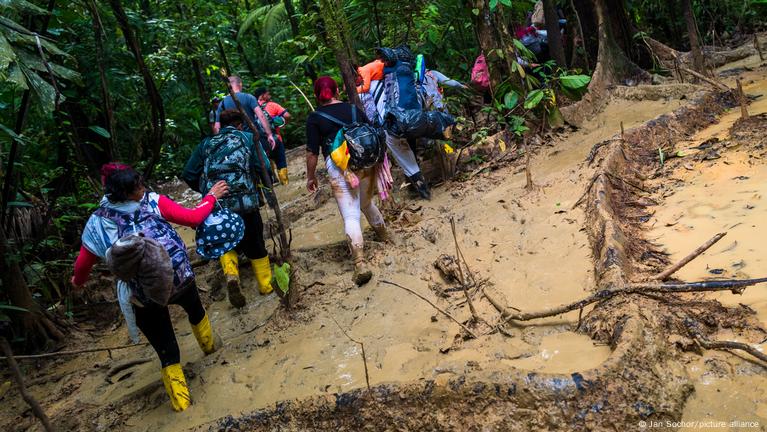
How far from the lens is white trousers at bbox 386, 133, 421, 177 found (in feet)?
20.1

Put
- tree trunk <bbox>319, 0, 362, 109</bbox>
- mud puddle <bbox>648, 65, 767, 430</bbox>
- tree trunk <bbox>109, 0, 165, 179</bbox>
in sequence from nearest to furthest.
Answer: mud puddle <bbox>648, 65, 767, 430</bbox>, tree trunk <bbox>319, 0, 362, 109</bbox>, tree trunk <bbox>109, 0, 165, 179</bbox>

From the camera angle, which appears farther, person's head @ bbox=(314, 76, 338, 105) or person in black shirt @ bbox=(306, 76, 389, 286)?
person's head @ bbox=(314, 76, 338, 105)

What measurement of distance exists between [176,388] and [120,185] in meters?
1.40

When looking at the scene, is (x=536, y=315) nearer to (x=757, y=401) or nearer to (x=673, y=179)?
(x=757, y=401)

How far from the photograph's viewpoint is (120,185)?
11.4ft

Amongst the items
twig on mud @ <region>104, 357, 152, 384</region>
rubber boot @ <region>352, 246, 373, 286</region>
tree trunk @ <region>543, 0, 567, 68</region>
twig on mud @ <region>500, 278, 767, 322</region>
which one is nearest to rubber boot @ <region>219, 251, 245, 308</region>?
twig on mud @ <region>104, 357, 152, 384</region>

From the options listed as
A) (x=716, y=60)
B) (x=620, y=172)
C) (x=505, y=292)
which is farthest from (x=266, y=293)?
(x=716, y=60)

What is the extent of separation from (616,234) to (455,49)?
8.51m

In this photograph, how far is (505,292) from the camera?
3.72 meters

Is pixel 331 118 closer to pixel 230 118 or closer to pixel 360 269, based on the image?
pixel 230 118

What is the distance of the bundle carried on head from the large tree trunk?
5.60 meters

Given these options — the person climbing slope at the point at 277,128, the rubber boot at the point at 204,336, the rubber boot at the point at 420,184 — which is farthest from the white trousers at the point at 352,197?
the person climbing slope at the point at 277,128

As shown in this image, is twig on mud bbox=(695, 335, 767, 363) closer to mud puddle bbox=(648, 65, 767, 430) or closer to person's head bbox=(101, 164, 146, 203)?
mud puddle bbox=(648, 65, 767, 430)

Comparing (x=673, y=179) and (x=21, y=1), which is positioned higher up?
(x=21, y=1)
